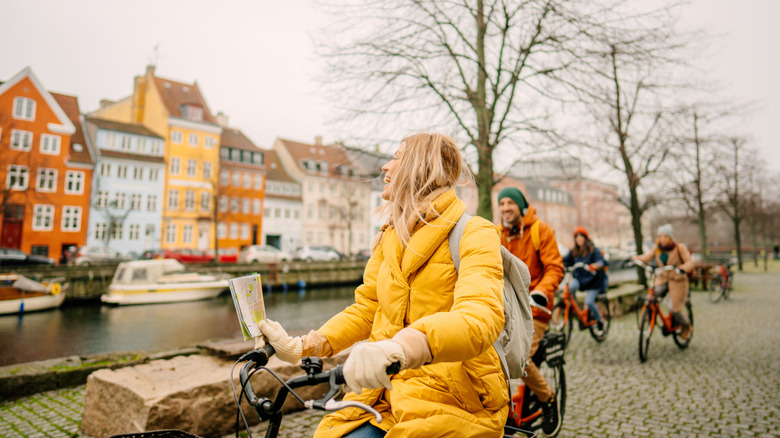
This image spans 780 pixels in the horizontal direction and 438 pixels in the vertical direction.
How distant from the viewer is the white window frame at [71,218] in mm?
37344

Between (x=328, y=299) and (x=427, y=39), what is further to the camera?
(x=328, y=299)

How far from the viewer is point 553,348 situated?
11.9ft

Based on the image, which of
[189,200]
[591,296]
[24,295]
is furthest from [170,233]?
[591,296]

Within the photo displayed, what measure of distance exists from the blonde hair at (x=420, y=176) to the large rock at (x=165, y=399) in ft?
8.48

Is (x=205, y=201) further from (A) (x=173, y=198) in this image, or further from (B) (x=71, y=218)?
(B) (x=71, y=218)

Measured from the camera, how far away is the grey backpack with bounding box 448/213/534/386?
1.63m

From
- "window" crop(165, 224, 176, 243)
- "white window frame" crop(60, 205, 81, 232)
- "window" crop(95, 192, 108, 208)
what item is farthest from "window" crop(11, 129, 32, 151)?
"window" crop(165, 224, 176, 243)

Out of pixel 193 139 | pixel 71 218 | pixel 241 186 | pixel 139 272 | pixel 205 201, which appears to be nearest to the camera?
pixel 139 272

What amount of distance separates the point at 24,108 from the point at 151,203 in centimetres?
1162

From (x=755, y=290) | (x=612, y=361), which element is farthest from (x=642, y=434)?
(x=755, y=290)

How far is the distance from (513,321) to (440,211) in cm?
57

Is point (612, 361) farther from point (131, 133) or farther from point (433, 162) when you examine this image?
point (131, 133)

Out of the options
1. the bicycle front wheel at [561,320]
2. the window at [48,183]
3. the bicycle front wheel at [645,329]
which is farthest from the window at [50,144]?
the bicycle front wheel at [645,329]

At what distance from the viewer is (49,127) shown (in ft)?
119
